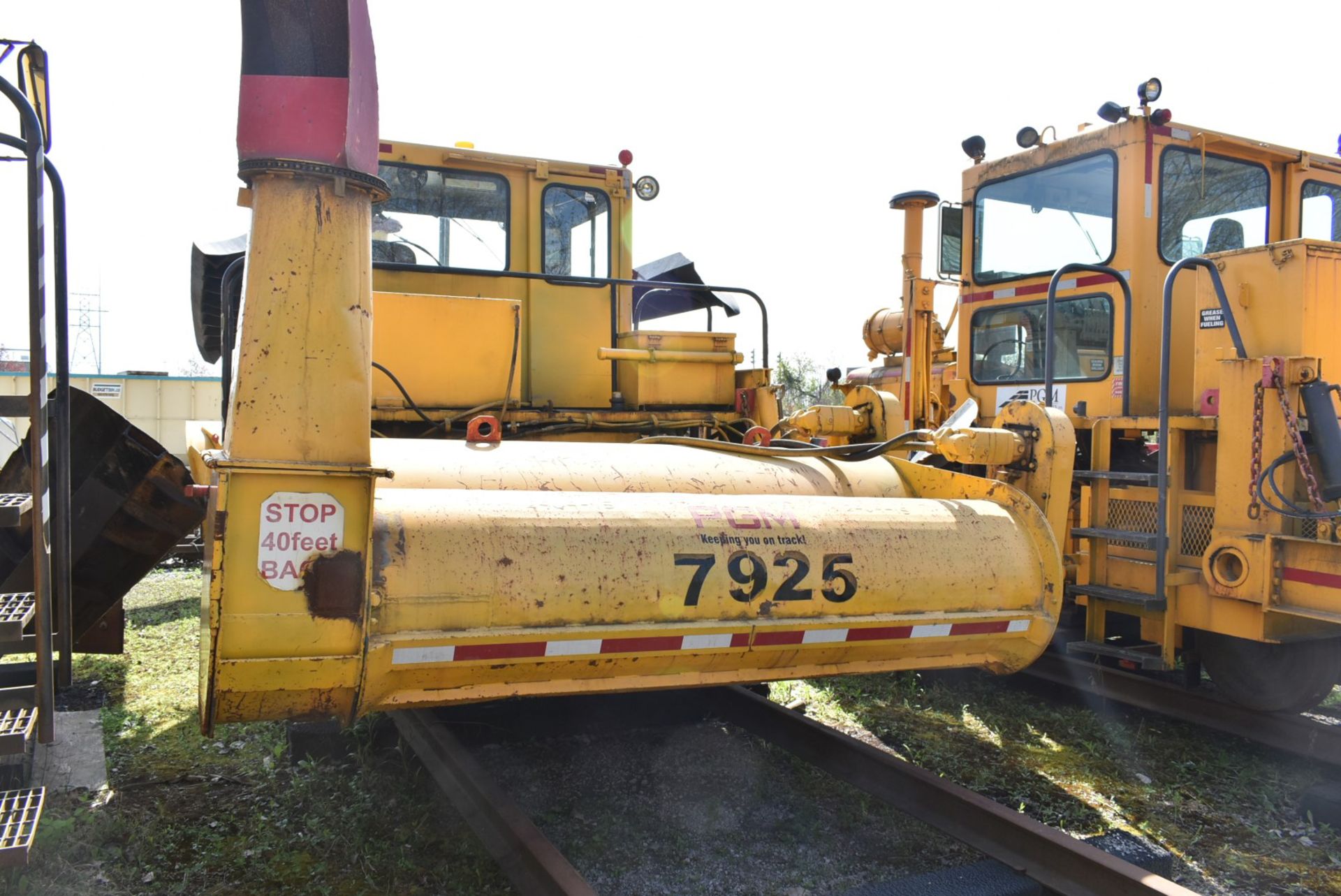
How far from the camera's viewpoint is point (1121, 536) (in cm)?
464

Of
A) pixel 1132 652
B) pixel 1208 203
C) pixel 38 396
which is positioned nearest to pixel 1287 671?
pixel 1132 652

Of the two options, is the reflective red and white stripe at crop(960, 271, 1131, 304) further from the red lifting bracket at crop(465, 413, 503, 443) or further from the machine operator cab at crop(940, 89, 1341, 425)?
the red lifting bracket at crop(465, 413, 503, 443)

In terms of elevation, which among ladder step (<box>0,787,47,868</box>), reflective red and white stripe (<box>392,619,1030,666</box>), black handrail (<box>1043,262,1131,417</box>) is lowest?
ladder step (<box>0,787,47,868</box>)

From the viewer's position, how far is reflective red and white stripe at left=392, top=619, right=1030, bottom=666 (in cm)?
273

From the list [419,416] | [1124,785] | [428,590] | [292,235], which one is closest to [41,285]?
[292,235]

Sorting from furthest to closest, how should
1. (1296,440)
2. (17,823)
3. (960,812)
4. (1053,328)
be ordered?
1. (1053,328)
2. (1296,440)
3. (960,812)
4. (17,823)

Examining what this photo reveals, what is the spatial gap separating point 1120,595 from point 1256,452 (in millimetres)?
913

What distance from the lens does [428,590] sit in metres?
2.71

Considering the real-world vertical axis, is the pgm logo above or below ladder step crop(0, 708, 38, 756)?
above

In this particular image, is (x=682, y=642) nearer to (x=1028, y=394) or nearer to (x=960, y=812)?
(x=960, y=812)

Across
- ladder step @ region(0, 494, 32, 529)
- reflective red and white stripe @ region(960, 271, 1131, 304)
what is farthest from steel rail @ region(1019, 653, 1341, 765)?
ladder step @ region(0, 494, 32, 529)

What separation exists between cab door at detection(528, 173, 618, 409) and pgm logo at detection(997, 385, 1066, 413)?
2682mm

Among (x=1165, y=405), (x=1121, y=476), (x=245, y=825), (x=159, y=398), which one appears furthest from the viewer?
(x=159, y=398)

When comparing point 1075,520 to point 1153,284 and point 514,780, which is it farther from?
point 514,780
